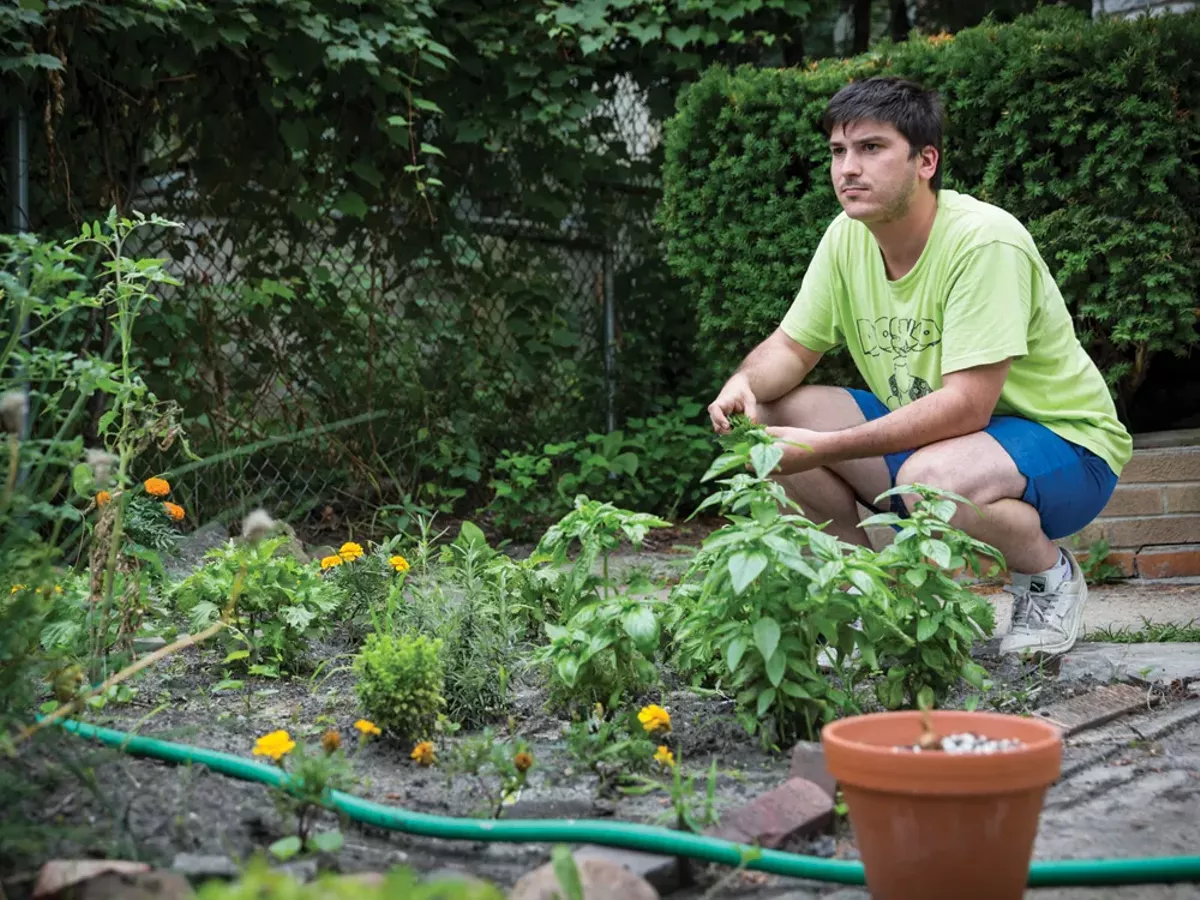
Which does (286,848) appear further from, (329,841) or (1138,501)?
(1138,501)

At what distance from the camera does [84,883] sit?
1.41 metres

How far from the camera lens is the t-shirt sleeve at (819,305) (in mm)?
3182

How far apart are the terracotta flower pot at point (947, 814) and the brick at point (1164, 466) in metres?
2.92

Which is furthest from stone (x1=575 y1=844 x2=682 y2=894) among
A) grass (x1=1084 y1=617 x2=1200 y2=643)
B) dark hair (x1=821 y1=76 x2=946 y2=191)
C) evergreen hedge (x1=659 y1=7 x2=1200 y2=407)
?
evergreen hedge (x1=659 y1=7 x2=1200 y2=407)

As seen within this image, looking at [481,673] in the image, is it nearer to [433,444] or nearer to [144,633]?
[144,633]

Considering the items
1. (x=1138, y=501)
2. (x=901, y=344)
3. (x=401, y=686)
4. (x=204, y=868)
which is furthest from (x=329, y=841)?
(x=1138, y=501)

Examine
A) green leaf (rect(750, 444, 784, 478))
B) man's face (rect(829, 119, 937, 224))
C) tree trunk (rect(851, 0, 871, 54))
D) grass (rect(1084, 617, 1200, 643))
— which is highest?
tree trunk (rect(851, 0, 871, 54))

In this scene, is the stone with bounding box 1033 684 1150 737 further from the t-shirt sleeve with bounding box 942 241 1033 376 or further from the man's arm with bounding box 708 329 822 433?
the man's arm with bounding box 708 329 822 433

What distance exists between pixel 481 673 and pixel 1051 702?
A: 3.66 feet

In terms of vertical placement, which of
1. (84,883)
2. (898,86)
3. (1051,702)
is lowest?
(1051,702)

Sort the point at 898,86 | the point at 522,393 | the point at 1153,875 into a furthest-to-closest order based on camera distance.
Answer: the point at 522,393 → the point at 898,86 → the point at 1153,875

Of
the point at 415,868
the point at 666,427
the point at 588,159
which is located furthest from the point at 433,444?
the point at 415,868

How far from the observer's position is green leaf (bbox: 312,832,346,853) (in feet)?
5.22

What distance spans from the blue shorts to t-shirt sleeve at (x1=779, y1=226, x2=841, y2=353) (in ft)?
1.60
